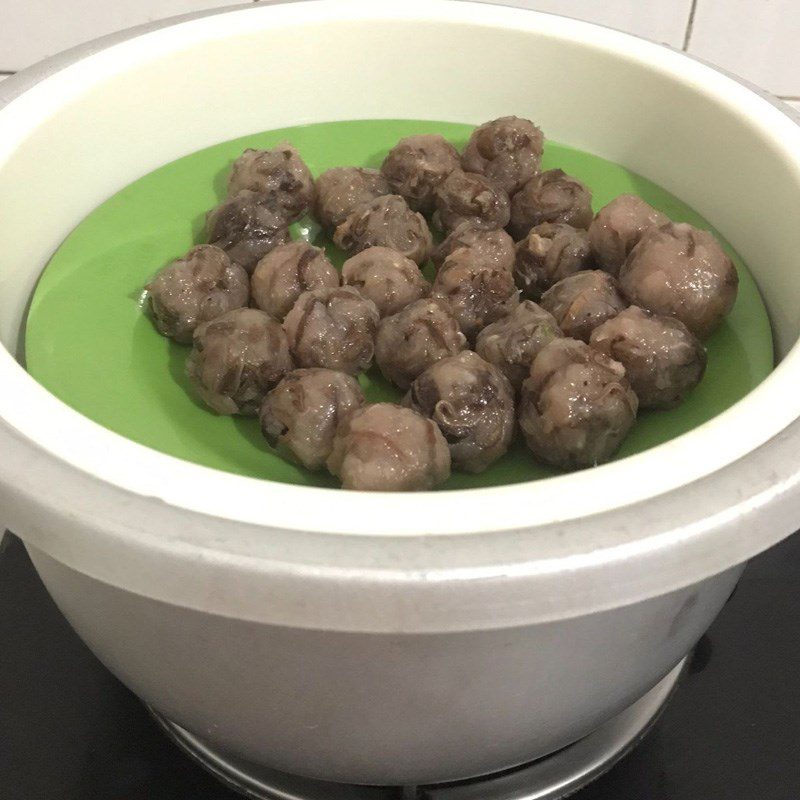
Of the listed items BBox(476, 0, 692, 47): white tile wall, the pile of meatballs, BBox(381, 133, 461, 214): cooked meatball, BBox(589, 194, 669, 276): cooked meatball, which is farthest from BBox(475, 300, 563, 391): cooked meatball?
BBox(476, 0, 692, 47): white tile wall

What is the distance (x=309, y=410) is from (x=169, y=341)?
192 millimetres

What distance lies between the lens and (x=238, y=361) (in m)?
0.68

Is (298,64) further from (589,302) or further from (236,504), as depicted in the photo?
(236,504)

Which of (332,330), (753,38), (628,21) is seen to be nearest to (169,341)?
(332,330)

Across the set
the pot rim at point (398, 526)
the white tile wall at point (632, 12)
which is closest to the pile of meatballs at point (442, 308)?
the pot rim at point (398, 526)

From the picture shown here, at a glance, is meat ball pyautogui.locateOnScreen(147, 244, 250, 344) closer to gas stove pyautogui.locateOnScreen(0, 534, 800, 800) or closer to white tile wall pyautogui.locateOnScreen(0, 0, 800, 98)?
gas stove pyautogui.locateOnScreen(0, 534, 800, 800)

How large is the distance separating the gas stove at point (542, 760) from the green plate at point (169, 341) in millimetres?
204

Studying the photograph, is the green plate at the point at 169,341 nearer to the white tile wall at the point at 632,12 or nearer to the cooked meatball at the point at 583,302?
the cooked meatball at the point at 583,302

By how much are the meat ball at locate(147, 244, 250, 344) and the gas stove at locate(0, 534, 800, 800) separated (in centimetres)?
27

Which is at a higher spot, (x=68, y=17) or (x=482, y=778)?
(x=68, y=17)

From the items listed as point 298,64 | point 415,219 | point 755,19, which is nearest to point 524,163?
point 415,219

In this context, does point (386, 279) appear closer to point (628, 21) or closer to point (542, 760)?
point (542, 760)

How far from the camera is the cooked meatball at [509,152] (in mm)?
866

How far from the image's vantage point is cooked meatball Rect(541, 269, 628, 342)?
28.0 inches
